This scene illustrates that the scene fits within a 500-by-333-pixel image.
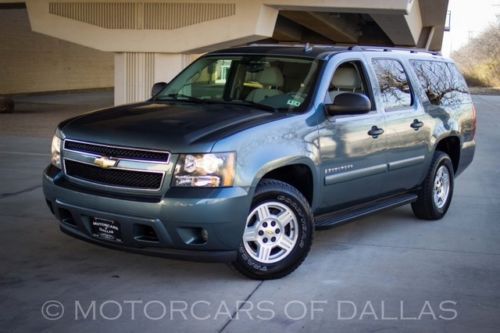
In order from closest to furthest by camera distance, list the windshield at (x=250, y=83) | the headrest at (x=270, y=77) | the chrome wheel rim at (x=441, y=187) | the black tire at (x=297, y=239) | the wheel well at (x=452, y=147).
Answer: the black tire at (x=297, y=239) < the windshield at (x=250, y=83) < the headrest at (x=270, y=77) < the chrome wheel rim at (x=441, y=187) < the wheel well at (x=452, y=147)

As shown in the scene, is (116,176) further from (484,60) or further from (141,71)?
A: (484,60)

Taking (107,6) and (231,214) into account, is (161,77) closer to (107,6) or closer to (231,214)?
(107,6)

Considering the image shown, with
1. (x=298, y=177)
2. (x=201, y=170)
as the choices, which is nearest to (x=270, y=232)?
(x=298, y=177)

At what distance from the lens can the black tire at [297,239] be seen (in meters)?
5.41

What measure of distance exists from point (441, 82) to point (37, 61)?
86.3ft

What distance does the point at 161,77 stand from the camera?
68.6 feet

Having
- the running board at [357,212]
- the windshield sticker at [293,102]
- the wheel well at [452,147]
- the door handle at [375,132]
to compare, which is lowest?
the running board at [357,212]

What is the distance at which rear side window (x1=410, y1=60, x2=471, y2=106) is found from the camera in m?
7.76

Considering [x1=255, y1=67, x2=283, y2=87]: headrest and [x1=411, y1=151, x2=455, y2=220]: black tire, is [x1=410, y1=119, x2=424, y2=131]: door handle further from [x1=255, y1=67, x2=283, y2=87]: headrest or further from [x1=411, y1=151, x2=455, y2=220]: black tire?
[x1=255, y1=67, x2=283, y2=87]: headrest

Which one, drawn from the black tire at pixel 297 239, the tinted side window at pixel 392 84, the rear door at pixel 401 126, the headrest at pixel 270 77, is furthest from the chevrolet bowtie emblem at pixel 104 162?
the tinted side window at pixel 392 84

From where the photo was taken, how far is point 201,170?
16.6 feet

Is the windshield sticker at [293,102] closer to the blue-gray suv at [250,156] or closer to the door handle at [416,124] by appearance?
the blue-gray suv at [250,156]

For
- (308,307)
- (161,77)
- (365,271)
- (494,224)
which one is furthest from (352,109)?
(161,77)

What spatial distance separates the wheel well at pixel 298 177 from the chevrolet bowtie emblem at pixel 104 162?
1299 millimetres
